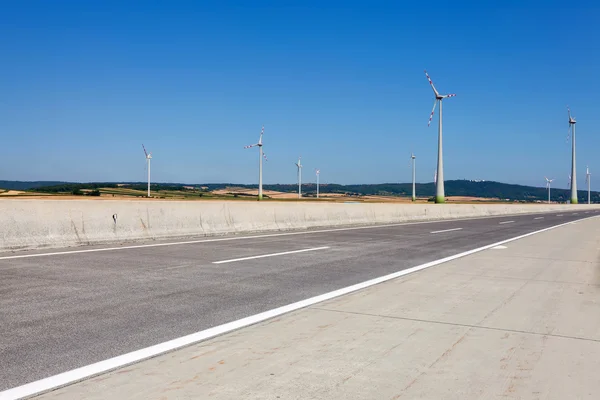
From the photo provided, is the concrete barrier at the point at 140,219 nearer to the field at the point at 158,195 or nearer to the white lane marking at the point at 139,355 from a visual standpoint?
the field at the point at 158,195

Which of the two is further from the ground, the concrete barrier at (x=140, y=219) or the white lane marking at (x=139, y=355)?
the concrete barrier at (x=140, y=219)

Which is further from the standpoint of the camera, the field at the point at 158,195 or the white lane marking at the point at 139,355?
the field at the point at 158,195

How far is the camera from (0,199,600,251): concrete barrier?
1116 cm

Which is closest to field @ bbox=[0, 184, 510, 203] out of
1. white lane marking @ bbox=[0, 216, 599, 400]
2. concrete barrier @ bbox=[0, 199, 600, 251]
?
concrete barrier @ bbox=[0, 199, 600, 251]

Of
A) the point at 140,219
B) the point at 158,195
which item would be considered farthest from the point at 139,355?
the point at 158,195

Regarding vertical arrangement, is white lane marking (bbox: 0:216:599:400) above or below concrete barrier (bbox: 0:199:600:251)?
below

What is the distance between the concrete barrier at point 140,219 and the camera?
36.6ft

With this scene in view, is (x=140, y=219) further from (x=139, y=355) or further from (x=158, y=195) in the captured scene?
(x=158, y=195)

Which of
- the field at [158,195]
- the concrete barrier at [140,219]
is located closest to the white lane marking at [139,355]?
the concrete barrier at [140,219]

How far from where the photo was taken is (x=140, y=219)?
13.6 m

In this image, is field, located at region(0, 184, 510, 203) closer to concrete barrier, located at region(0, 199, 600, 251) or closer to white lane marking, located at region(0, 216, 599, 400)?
concrete barrier, located at region(0, 199, 600, 251)

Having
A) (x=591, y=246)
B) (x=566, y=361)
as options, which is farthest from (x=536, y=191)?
(x=566, y=361)

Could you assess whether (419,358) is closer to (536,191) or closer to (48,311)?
(48,311)

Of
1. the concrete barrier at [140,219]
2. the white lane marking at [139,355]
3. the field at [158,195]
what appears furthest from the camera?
→ the field at [158,195]
